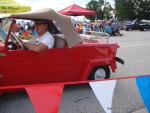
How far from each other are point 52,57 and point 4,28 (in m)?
1.06

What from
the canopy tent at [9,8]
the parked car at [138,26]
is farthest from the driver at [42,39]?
the parked car at [138,26]

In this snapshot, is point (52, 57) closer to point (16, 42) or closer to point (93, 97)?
point (16, 42)

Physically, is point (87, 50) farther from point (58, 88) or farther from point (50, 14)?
point (58, 88)

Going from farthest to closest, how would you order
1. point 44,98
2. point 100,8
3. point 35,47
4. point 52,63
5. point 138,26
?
point 100,8 < point 138,26 < point 52,63 < point 35,47 < point 44,98

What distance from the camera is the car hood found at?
6.49m

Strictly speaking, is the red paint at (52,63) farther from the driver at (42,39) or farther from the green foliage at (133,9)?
the green foliage at (133,9)

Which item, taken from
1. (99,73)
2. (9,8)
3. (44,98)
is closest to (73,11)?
(9,8)

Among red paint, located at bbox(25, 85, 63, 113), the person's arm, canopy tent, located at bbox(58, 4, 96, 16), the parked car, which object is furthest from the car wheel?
the parked car

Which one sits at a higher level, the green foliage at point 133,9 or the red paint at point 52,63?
the red paint at point 52,63

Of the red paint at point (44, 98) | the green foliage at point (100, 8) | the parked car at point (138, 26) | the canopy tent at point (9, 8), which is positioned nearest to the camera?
the red paint at point (44, 98)

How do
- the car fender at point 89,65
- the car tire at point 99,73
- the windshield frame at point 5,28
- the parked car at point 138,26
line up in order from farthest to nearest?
1. the parked car at point 138,26
2. the car tire at point 99,73
3. the car fender at point 89,65
4. the windshield frame at point 5,28

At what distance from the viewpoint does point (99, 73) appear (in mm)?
7703

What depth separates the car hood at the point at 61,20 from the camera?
6488mm

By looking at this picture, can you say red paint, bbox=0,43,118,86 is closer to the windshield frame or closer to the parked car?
the windshield frame
